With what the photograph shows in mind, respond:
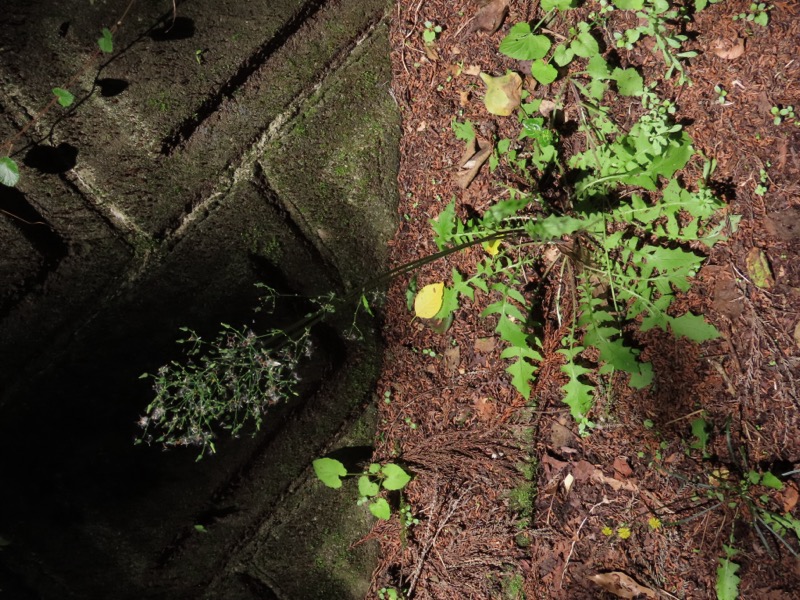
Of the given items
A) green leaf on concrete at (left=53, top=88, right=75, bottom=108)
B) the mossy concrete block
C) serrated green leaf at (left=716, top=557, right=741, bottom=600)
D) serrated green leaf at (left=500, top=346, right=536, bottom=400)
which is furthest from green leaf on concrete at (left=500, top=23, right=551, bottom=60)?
serrated green leaf at (left=716, top=557, right=741, bottom=600)

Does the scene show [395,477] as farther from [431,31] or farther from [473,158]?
[431,31]

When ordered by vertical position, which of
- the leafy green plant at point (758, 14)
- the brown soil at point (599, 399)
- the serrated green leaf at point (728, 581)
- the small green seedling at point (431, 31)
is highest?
the small green seedling at point (431, 31)

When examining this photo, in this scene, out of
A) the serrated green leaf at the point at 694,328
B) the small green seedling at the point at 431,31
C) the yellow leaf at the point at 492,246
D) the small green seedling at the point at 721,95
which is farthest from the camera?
the small green seedling at the point at 431,31

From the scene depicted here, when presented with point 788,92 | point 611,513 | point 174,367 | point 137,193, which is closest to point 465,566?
point 611,513

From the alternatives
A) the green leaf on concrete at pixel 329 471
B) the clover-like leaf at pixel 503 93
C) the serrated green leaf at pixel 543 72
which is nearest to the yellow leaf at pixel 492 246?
the clover-like leaf at pixel 503 93

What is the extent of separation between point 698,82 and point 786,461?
4.87ft

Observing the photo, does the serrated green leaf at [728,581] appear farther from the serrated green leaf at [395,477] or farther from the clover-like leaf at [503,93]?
the clover-like leaf at [503,93]

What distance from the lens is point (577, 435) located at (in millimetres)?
2453

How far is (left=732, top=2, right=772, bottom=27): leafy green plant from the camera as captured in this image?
7.34ft

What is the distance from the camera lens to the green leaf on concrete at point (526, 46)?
235cm

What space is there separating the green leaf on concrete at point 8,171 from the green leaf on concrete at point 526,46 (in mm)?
1909

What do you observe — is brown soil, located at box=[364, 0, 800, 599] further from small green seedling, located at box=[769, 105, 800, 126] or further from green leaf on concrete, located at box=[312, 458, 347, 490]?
green leaf on concrete, located at box=[312, 458, 347, 490]

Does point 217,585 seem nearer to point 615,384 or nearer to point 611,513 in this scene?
point 611,513

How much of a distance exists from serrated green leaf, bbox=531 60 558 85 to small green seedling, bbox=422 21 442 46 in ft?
1.61
